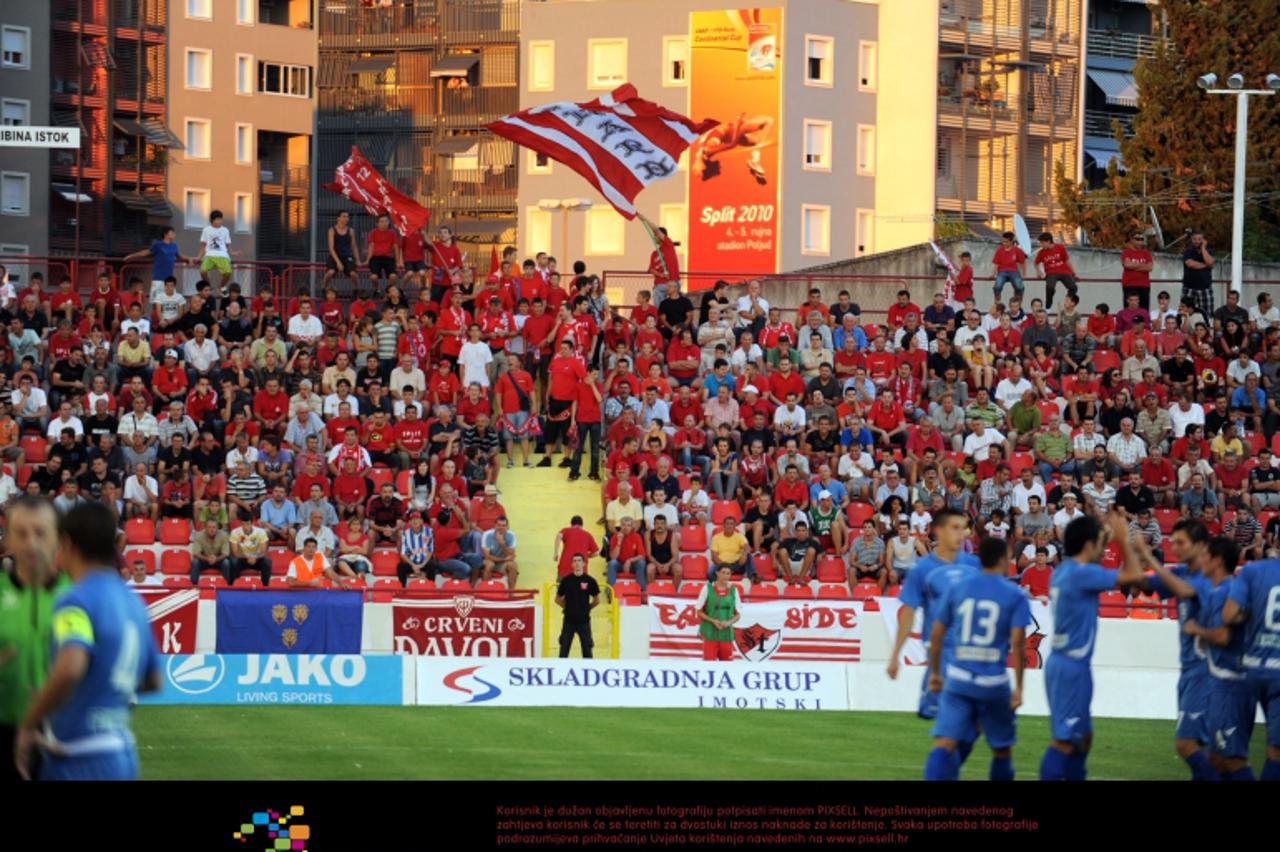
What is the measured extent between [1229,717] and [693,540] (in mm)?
10743

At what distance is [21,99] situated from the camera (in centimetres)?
5456

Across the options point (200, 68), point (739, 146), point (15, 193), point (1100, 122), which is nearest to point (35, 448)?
point (15, 193)

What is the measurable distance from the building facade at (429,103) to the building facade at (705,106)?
90.0 inches

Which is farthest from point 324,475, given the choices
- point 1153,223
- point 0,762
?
point 1153,223

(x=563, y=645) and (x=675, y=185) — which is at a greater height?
(x=675, y=185)

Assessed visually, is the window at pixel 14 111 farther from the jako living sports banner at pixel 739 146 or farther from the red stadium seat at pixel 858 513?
the red stadium seat at pixel 858 513

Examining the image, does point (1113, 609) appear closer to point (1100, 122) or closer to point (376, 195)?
point (376, 195)

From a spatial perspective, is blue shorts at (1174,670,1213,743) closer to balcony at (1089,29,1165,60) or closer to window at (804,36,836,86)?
window at (804,36,836,86)

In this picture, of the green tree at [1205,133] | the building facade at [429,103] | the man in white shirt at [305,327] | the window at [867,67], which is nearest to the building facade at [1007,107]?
the window at [867,67]

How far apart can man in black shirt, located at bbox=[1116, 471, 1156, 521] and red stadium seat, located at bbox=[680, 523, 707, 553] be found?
182 inches

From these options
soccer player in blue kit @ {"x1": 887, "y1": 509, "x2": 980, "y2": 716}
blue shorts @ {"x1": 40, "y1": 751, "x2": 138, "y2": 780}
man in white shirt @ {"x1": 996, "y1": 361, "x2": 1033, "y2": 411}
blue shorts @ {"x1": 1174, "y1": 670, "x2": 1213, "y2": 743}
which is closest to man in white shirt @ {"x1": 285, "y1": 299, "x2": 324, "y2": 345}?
man in white shirt @ {"x1": 996, "y1": 361, "x2": 1033, "y2": 411}

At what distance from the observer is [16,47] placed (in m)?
54.8
